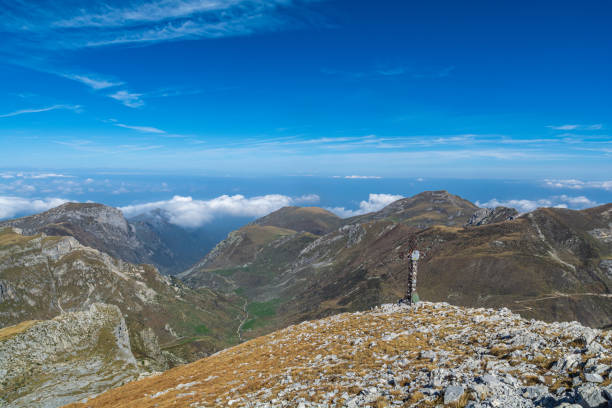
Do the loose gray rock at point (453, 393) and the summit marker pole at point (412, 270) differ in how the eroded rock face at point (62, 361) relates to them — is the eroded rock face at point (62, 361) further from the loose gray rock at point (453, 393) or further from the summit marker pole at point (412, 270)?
the loose gray rock at point (453, 393)

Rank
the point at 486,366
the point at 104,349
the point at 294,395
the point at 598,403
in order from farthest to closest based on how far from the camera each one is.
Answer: the point at 104,349 → the point at 294,395 → the point at 486,366 → the point at 598,403

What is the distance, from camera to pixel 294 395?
20.5m

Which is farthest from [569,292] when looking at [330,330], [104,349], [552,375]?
[104,349]

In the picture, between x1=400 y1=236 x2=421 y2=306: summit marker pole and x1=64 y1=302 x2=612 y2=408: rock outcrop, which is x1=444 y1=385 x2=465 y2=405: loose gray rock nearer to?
x1=64 y1=302 x2=612 y2=408: rock outcrop

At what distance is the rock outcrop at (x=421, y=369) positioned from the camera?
48.1 ft

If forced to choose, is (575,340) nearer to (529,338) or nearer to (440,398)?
(529,338)

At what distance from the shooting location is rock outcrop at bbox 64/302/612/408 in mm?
14664

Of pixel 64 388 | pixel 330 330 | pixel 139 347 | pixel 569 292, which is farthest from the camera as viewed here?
pixel 569 292

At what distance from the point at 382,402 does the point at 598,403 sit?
8.82 metres

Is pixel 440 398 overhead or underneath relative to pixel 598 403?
underneath

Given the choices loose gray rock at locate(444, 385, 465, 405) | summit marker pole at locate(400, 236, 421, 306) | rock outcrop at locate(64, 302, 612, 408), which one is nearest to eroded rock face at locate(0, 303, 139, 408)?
rock outcrop at locate(64, 302, 612, 408)

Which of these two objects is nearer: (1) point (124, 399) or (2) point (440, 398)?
(2) point (440, 398)

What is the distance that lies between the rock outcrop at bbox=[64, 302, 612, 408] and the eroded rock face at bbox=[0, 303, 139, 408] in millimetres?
68292

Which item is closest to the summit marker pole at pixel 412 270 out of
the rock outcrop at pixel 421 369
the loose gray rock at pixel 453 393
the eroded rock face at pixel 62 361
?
the rock outcrop at pixel 421 369
